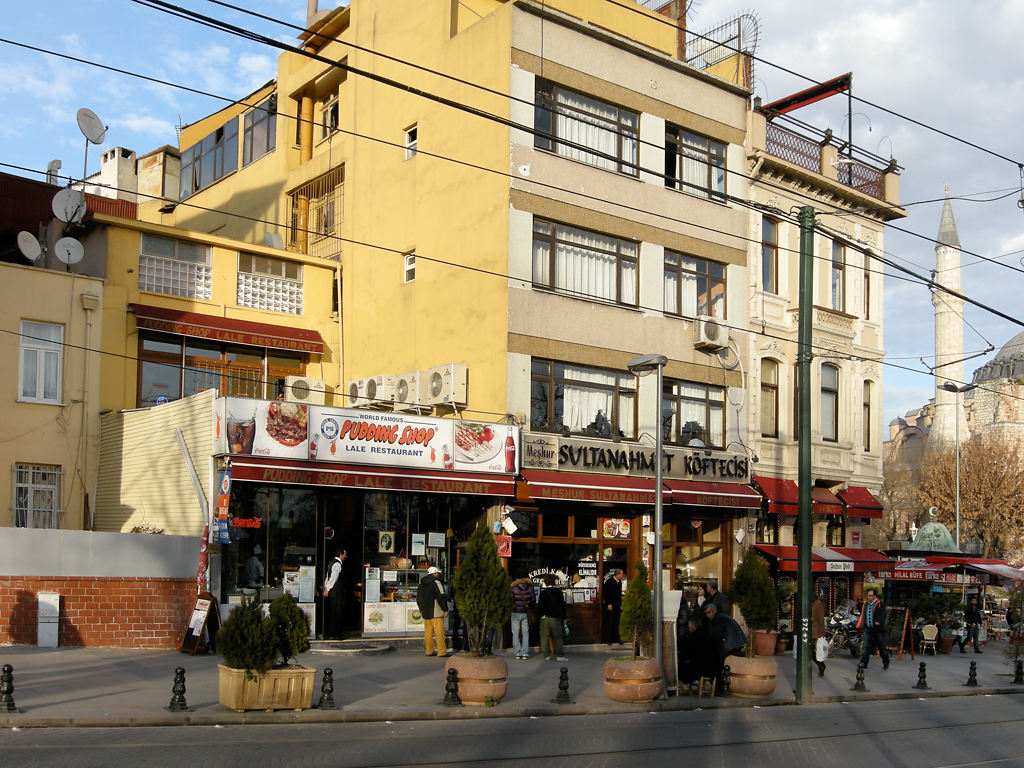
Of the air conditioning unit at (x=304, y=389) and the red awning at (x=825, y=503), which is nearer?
the air conditioning unit at (x=304, y=389)

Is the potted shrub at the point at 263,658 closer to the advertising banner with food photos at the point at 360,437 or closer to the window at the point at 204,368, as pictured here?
the advertising banner with food photos at the point at 360,437

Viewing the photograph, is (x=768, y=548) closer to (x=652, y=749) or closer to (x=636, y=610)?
(x=636, y=610)

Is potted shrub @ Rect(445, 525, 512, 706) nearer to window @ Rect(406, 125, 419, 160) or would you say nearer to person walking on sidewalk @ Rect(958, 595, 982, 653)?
window @ Rect(406, 125, 419, 160)

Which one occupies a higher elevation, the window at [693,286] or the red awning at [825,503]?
the window at [693,286]

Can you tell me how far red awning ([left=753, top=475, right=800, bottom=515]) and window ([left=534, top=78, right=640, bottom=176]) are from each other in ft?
29.4

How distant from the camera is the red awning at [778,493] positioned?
29484 mm

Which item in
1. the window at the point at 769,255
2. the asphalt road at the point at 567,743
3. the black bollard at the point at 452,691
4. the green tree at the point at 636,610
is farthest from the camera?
the window at the point at 769,255

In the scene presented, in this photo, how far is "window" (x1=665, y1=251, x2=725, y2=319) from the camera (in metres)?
28.5

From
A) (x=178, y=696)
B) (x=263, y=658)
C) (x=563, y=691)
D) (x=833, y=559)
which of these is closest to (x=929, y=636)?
(x=833, y=559)

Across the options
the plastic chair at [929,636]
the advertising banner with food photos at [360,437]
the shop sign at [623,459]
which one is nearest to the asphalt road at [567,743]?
the advertising banner with food photos at [360,437]

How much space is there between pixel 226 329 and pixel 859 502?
18459 millimetres

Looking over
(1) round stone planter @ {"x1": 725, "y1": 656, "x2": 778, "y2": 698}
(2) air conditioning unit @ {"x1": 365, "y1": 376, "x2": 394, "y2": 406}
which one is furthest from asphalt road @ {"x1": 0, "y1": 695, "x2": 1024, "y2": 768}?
(2) air conditioning unit @ {"x1": 365, "y1": 376, "x2": 394, "y2": 406}

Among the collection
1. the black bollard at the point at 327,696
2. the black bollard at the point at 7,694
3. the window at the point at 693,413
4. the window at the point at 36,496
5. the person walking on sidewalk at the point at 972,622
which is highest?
the window at the point at 693,413

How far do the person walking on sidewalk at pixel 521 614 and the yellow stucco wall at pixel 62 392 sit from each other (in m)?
9.95
